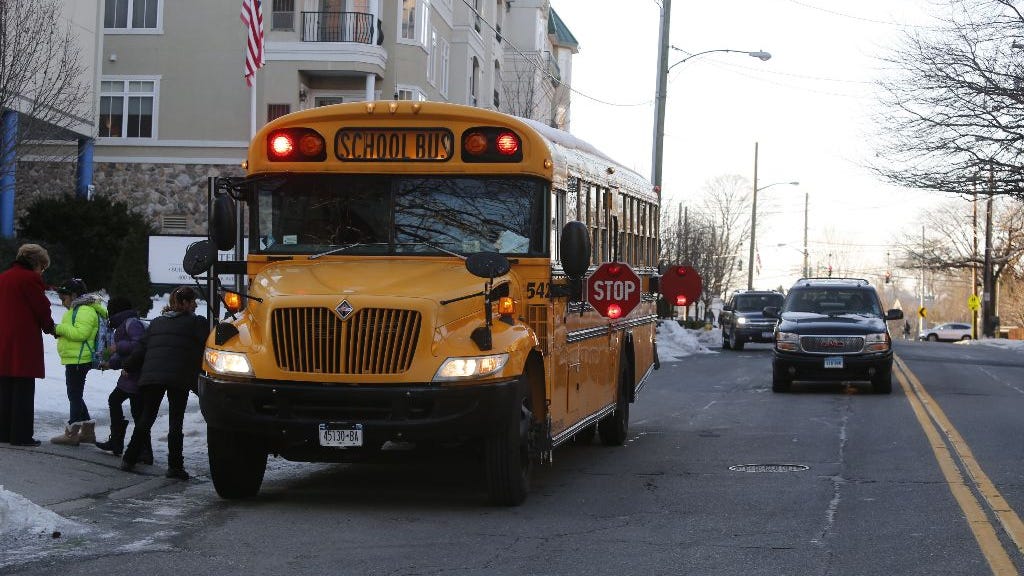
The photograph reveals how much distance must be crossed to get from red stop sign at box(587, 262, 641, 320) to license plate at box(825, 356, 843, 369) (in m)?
8.43

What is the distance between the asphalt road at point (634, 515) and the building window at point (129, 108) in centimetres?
2629

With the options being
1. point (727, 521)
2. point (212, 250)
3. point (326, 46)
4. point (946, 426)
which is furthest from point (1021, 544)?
point (326, 46)

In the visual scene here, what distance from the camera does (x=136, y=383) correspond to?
38.1 feet

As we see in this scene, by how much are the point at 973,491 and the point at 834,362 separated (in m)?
11.2

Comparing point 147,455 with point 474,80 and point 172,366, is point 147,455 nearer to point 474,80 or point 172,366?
point 172,366

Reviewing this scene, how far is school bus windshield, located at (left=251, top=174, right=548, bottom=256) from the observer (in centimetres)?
1049

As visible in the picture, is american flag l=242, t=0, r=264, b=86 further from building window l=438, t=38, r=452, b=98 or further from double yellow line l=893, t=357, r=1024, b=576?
building window l=438, t=38, r=452, b=98

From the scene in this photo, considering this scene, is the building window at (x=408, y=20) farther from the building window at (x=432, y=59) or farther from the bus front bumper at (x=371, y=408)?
the bus front bumper at (x=371, y=408)

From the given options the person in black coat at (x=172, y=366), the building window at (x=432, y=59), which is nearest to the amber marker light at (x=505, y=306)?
the person in black coat at (x=172, y=366)

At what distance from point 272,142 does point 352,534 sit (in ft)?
10.9

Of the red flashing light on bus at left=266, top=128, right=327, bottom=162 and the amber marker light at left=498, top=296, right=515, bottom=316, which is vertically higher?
the red flashing light on bus at left=266, top=128, right=327, bottom=162

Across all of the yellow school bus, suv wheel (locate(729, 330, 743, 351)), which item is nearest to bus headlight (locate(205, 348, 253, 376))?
the yellow school bus

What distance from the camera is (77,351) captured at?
12336 millimetres

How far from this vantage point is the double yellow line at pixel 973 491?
832 cm
